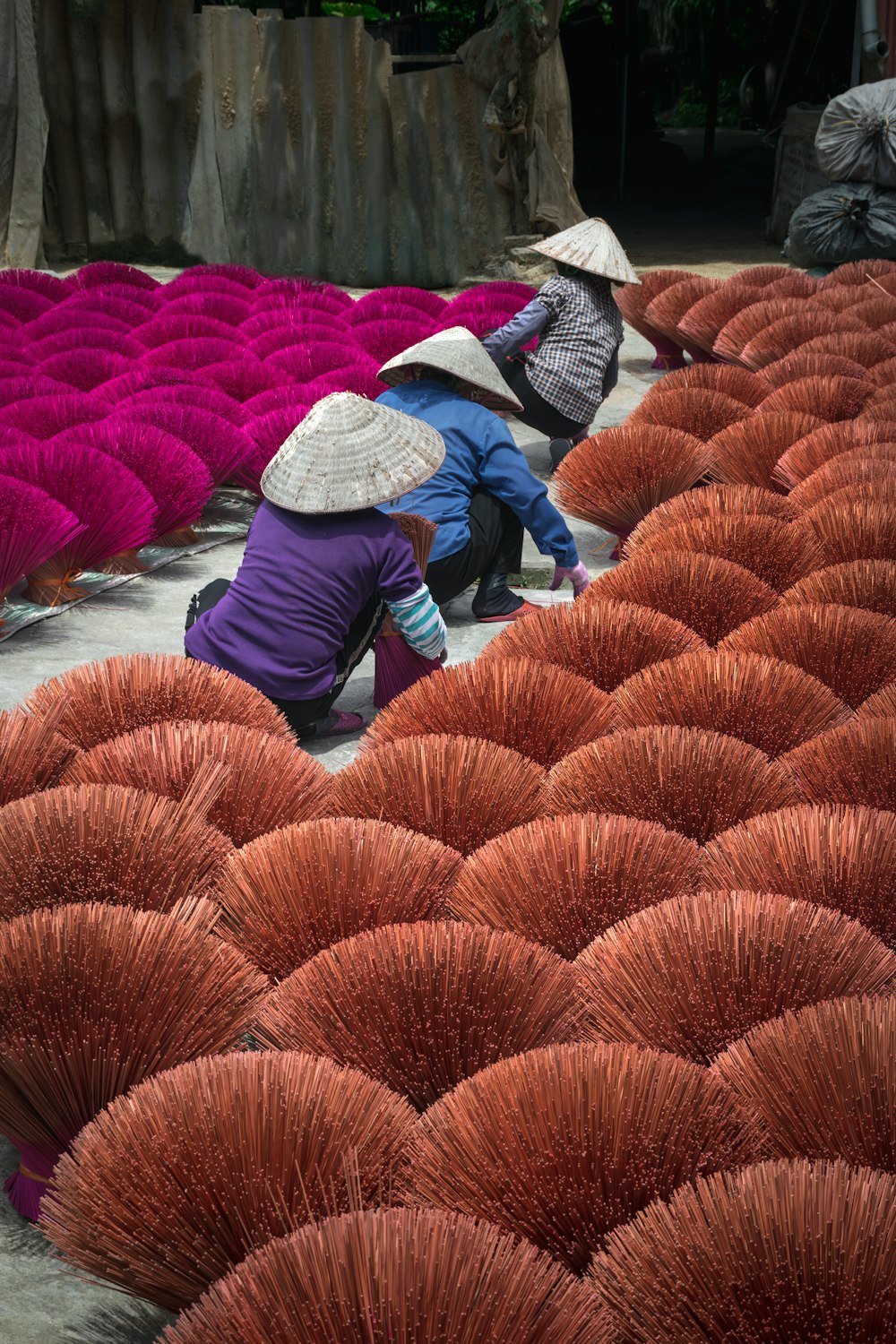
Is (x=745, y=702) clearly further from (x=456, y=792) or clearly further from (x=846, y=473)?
(x=846, y=473)

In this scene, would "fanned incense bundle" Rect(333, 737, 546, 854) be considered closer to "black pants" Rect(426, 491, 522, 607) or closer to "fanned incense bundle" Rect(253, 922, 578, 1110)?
"fanned incense bundle" Rect(253, 922, 578, 1110)

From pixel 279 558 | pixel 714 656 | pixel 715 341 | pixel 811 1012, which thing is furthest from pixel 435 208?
pixel 811 1012

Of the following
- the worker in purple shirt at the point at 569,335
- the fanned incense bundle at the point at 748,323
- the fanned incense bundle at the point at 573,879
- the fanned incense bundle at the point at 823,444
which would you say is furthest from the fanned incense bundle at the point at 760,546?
the fanned incense bundle at the point at 748,323

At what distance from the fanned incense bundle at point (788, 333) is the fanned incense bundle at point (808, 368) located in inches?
16.5

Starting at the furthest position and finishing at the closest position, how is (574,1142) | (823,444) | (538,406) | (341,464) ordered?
1. (538,406)
2. (823,444)
3. (341,464)
4. (574,1142)

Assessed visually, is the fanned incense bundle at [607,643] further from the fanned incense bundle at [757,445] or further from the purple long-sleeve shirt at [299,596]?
the fanned incense bundle at [757,445]

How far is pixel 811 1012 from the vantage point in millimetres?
1181

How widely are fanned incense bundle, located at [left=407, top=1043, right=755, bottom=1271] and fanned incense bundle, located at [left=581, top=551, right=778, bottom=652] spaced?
1232 millimetres

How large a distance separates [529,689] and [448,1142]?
35.3 inches

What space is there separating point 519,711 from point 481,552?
4.47 ft

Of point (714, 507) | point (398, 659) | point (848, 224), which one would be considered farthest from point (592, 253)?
point (848, 224)

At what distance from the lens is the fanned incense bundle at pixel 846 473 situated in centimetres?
281

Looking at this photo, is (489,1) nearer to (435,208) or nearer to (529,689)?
(435,208)

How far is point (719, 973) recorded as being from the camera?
4.26 ft
